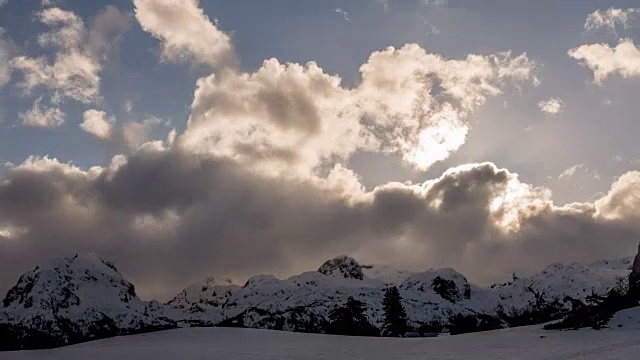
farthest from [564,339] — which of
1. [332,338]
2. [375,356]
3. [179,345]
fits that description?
[179,345]

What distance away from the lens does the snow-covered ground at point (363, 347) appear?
83.1 feet

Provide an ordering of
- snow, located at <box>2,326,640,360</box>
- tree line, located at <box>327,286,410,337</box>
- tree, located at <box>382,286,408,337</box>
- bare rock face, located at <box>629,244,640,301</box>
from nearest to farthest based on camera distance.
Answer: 1. snow, located at <box>2,326,640,360</box>
2. bare rock face, located at <box>629,244,640,301</box>
3. tree line, located at <box>327,286,410,337</box>
4. tree, located at <box>382,286,408,337</box>

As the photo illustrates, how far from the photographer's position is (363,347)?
100ft

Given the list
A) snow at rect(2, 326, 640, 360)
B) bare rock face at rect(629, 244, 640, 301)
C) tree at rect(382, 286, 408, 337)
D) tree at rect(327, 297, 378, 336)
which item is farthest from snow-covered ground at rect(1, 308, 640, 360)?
tree at rect(382, 286, 408, 337)

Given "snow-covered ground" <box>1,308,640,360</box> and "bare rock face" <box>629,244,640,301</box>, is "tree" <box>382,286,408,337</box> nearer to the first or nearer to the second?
"bare rock face" <box>629,244,640,301</box>

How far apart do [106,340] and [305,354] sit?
12934mm

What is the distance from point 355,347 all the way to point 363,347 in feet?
1.47

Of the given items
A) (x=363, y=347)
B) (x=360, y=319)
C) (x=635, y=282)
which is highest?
(x=360, y=319)

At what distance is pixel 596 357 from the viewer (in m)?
22.7

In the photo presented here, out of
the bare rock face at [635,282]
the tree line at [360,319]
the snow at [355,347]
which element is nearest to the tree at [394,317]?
the tree line at [360,319]

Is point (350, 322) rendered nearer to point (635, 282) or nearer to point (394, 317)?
point (394, 317)

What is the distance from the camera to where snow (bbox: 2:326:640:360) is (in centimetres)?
2527

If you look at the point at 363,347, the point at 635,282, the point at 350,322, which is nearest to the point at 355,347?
the point at 363,347

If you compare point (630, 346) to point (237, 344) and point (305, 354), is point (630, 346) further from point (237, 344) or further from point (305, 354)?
point (237, 344)
